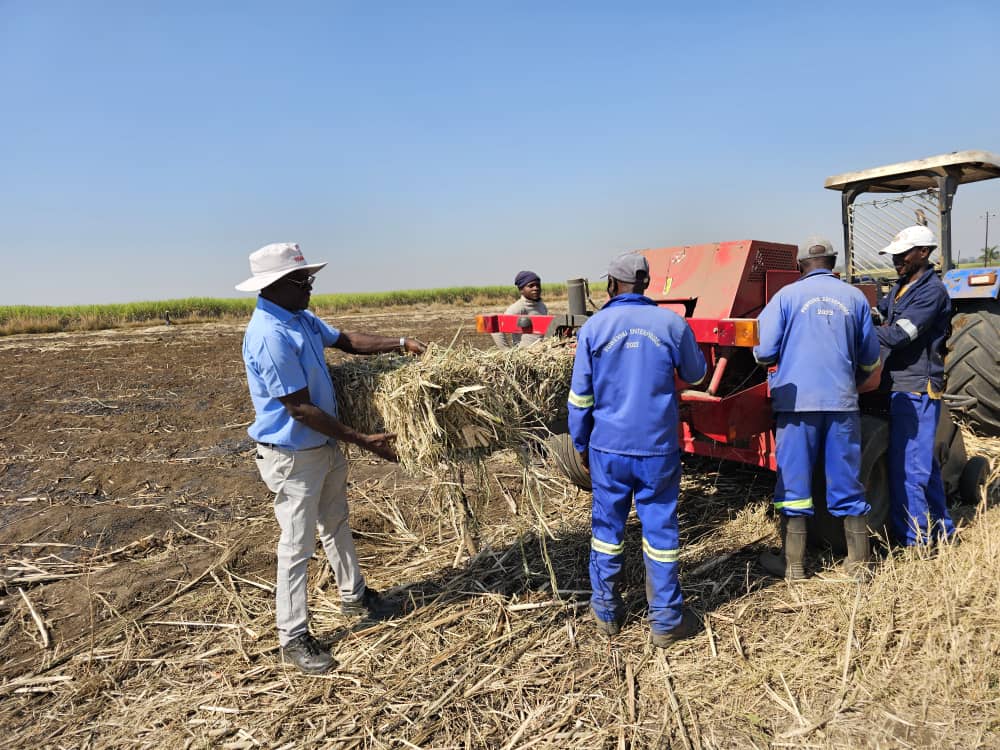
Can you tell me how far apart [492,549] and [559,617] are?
0.93 metres

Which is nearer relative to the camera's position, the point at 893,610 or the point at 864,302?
the point at 893,610

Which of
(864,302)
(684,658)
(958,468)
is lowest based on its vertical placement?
(684,658)

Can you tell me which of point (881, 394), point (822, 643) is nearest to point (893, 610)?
point (822, 643)

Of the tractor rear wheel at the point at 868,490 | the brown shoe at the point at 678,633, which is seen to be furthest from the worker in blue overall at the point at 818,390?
the brown shoe at the point at 678,633

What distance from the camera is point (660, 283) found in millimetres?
4637

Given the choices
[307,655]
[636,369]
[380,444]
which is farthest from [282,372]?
[636,369]

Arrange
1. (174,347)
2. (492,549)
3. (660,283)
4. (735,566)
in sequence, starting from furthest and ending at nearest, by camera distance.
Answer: (174,347), (660,283), (492,549), (735,566)

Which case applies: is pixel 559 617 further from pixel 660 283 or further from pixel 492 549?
pixel 660 283

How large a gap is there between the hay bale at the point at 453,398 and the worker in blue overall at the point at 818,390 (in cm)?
124

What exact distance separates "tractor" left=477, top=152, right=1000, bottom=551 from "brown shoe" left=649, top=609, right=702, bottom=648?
103 cm

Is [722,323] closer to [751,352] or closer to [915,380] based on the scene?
[751,352]

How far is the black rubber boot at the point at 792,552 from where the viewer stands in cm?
357

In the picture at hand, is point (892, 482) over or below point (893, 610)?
over

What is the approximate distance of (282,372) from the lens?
297 centimetres
